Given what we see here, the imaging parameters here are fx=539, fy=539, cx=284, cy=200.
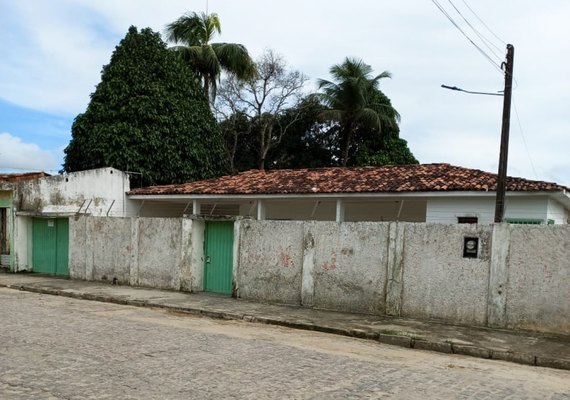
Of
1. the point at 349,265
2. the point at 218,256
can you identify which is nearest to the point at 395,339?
the point at 349,265

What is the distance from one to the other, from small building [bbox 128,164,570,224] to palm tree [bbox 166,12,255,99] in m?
A: 9.14

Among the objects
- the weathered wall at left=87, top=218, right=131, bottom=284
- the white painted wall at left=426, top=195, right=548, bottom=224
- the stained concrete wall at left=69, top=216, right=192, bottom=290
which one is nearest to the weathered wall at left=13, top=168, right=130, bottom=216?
the stained concrete wall at left=69, top=216, right=192, bottom=290

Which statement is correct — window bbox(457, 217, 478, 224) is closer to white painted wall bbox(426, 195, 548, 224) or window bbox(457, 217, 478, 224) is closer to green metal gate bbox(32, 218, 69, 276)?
white painted wall bbox(426, 195, 548, 224)

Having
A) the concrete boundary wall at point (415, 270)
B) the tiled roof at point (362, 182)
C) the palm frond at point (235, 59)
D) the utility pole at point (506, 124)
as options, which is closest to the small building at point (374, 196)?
the tiled roof at point (362, 182)

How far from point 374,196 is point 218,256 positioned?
479 centimetres

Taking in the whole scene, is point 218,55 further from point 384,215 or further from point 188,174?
point 384,215

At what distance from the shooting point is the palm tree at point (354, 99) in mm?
30484

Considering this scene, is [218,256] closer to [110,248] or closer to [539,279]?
[110,248]

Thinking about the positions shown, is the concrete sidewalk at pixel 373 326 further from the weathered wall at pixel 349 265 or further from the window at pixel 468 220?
the window at pixel 468 220

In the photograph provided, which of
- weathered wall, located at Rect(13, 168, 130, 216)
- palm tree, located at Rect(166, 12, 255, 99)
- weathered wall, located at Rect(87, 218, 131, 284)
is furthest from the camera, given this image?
palm tree, located at Rect(166, 12, 255, 99)

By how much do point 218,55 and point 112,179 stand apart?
1173 cm

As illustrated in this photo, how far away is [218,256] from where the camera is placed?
1470cm

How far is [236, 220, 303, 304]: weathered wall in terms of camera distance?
41.9 ft

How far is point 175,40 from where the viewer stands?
29.7 meters
